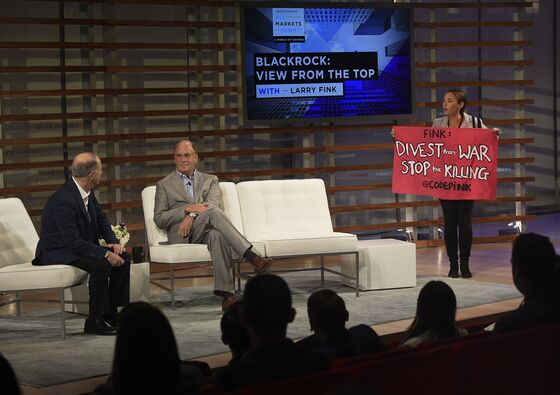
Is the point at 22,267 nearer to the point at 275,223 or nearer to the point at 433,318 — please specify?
the point at 275,223

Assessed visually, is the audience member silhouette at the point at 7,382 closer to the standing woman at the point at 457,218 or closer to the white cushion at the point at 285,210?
the white cushion at the point at 285,210

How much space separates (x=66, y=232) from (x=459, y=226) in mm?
3633

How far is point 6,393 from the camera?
7.30ft

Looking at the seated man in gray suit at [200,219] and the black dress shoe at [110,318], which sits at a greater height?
the seated man in gray suit at [200,219]

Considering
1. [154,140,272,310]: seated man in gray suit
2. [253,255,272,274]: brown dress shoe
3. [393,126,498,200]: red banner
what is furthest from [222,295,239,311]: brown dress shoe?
[393,126,498,200]: red banner

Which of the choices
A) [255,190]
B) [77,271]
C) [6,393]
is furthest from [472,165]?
[6,393]

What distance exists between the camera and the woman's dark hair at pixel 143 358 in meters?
2.50

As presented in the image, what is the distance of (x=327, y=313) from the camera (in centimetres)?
349

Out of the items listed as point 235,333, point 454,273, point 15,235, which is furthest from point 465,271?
point 235,333

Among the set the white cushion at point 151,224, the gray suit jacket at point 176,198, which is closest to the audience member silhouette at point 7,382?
the gray suit jacket at point 176,198

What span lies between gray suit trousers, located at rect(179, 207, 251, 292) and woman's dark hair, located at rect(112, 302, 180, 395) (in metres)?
5.01

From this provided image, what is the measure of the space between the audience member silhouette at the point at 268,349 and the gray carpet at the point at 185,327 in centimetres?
260

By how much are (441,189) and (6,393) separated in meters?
7.08

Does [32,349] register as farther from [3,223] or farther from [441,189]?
[441,189]
